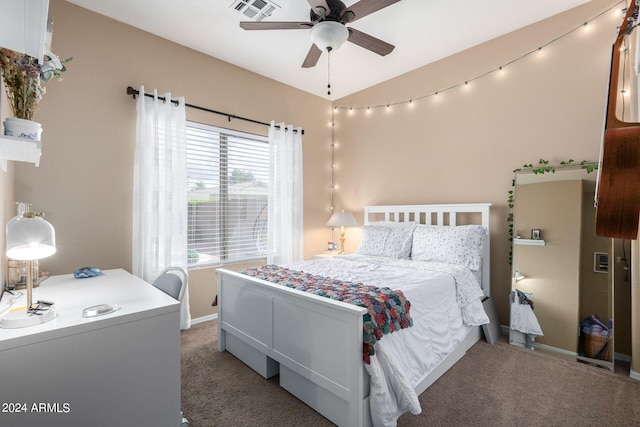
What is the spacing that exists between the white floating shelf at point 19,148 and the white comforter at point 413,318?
6.09 feet

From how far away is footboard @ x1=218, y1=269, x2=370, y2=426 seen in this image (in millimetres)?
1630

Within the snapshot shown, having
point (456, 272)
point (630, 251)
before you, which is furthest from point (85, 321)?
point (630, 251)

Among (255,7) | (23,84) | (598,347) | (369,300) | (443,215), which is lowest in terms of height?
(598,347)

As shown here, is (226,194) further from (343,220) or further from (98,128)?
(343,220)

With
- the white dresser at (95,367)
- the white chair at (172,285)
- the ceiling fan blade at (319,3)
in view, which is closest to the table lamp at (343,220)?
the white chair at (172,285)

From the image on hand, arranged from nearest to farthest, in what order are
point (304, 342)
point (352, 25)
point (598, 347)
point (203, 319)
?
point (304, 342) → point (598, 347) → point (352, 25) → point (203, 319)

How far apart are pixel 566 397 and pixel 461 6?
10.2ft

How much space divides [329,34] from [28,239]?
6.81 ft

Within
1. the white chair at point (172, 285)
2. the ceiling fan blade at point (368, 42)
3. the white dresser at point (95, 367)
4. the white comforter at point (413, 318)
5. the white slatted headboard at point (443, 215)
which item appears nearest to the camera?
the white dresser at point (95, 367)

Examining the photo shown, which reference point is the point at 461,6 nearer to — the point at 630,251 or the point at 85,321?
the point at 630,251

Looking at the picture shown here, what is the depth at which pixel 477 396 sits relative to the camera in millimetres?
2006

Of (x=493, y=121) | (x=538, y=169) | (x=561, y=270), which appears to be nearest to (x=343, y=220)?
(x=493, y=121)

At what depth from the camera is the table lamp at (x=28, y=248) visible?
1164 millimetres

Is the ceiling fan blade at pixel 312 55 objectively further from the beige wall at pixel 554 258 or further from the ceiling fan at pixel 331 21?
the beige wall at pixel 554 258
